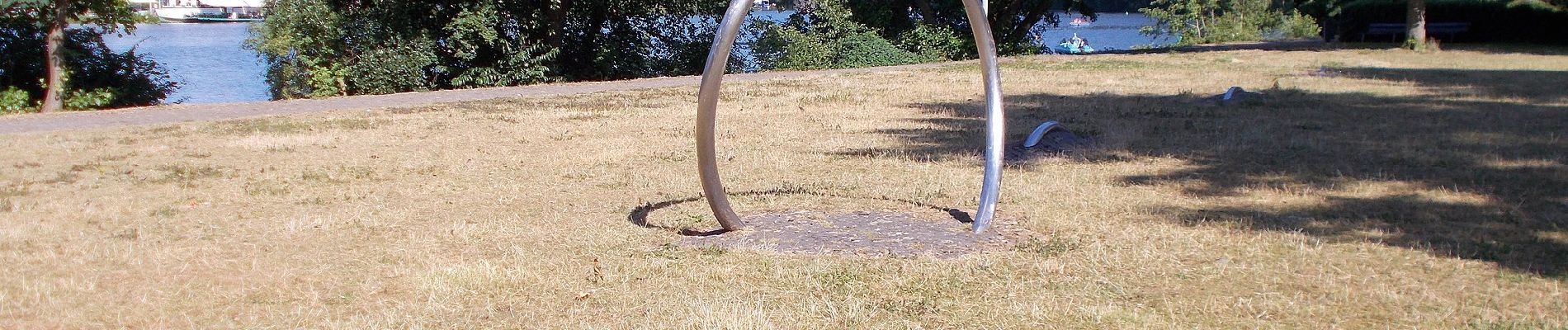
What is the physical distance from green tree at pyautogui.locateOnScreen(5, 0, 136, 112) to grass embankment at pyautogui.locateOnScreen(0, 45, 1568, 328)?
7.10 m

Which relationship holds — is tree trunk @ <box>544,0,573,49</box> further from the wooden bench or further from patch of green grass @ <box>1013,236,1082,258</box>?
the wooden bench

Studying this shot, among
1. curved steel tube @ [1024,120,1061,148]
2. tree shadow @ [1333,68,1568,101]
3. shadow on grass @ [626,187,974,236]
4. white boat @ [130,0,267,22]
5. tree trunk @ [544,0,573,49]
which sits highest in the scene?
white boat @ [130,0,267,22]

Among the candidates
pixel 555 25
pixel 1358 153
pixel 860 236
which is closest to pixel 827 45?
pixel 555 25

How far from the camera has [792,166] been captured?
28.3ft

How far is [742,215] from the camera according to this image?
21.8ft

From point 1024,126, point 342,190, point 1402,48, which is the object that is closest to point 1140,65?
point 1402,48

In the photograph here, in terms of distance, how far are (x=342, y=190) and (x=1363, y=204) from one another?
5735 millimetres

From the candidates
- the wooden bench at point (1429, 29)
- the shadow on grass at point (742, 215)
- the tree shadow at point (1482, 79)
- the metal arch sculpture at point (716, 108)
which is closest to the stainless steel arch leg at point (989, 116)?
the metal arch sculpture at point (716, 108)

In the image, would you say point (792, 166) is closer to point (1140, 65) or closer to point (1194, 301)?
point (1194, 301)

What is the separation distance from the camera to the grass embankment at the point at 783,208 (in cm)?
482

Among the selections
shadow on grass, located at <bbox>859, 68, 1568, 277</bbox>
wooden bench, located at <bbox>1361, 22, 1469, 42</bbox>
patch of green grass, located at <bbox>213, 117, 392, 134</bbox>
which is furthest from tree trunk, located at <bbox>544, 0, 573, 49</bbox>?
wooden bench, located at <bbox>1361, 22, 1469, 42</bbox>

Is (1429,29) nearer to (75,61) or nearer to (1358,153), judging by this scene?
(1358,153)

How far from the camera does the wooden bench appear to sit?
87.8 ft

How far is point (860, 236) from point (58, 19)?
15.1 meters
